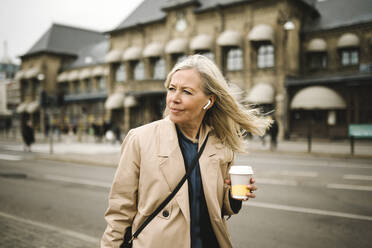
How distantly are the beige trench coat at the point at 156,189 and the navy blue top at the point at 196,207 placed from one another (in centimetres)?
6

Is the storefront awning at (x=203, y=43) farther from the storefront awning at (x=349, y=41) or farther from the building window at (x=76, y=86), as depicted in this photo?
the building window at (x=76, y=86)

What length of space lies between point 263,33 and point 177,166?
25.5 meters

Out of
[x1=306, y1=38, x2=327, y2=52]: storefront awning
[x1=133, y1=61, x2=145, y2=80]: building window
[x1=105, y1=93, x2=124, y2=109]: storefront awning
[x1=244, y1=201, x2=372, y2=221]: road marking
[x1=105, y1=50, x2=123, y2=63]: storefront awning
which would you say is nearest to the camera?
[x1=244, y1=201, x2=372, y2=221]: road marking

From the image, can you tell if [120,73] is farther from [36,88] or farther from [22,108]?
[22,108]

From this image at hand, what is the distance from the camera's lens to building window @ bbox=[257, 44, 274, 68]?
27125mm

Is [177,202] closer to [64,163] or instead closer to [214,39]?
[64,163]

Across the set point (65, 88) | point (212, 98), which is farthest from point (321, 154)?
point (65, 88)

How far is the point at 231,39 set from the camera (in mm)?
27781

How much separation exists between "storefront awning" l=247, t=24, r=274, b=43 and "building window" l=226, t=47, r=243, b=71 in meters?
2.71

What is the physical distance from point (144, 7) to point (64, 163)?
95.6ft

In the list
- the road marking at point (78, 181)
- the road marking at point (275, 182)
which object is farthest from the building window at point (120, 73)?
the road marking at point (275, 182)

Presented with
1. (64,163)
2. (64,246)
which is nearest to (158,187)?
(64,246)

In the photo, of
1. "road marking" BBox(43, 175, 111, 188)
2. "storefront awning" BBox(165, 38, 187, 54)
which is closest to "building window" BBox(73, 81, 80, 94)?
"storefront awning" BBox(165, 38, 187, 54)

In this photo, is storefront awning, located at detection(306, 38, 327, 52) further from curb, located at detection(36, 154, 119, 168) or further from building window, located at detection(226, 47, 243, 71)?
curb, located at detection(36, 154, 119, 168)
